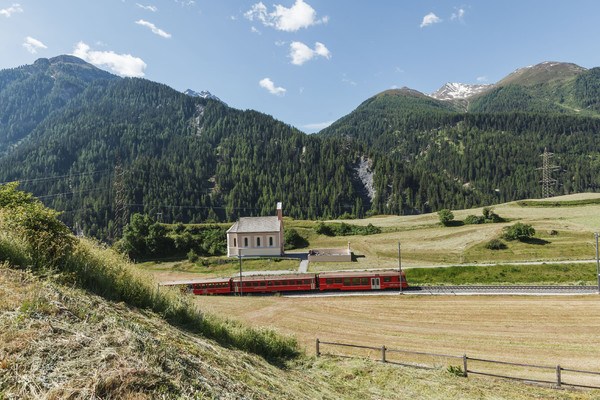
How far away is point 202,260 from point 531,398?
54.4 metres

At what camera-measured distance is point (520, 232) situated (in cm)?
5244

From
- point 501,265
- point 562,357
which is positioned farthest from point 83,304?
point 501,265

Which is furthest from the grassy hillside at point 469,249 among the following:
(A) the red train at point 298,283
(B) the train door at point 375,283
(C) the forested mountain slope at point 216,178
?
(C) the forested mountain slope at point 216,178

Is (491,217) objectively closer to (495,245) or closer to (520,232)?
(520,232)

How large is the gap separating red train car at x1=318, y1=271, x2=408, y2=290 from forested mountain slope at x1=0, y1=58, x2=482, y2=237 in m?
102

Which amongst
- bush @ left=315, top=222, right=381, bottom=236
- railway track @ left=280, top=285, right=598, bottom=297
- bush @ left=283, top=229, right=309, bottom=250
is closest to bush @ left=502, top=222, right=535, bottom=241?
railway track @ left=280, top=285, right=598, bottom=297

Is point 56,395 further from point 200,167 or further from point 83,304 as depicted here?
point 200,167

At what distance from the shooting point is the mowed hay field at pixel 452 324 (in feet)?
60.6

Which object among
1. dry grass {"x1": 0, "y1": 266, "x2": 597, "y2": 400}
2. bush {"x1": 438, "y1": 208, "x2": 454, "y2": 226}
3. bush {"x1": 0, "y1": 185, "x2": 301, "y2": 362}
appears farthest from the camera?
bush {"x1": 438, "y1": 208, "x2": 454, "y2": 226}

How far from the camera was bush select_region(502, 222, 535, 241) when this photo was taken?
52.0 meters

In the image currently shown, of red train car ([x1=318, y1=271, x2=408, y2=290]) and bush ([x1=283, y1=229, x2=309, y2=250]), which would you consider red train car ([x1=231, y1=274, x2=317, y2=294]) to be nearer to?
red train car ([x1=318, y1=271, x2=408, y2=290])

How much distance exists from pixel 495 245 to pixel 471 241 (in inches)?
180

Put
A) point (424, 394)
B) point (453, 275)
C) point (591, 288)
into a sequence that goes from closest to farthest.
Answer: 1. point (424, 394)
2. point (591, 288)
3. point (453, 275)

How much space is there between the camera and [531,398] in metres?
11.5
